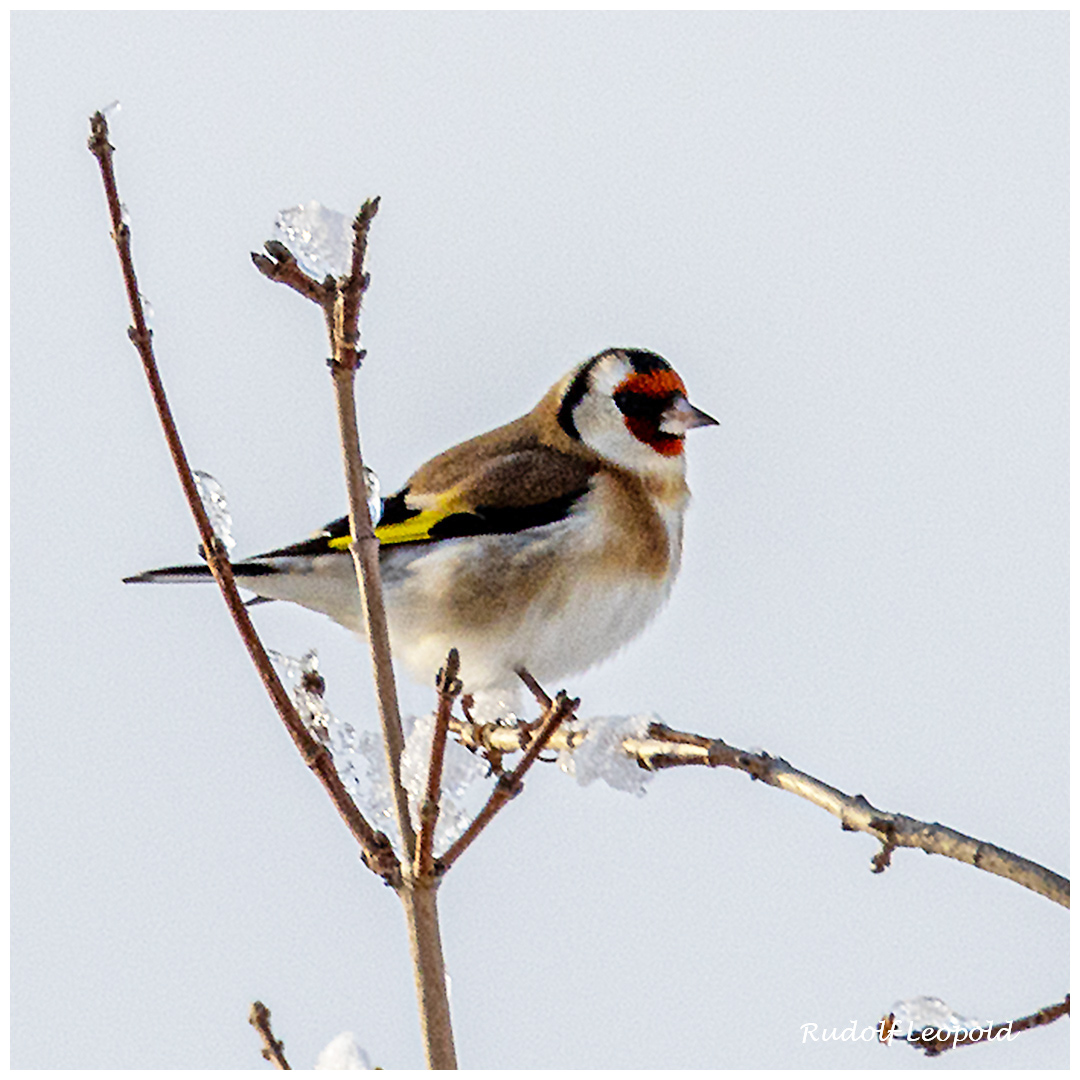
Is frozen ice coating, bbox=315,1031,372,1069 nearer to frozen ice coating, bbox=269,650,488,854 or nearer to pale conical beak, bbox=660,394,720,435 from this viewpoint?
frozen ice coating, bbox=269,650,488,854

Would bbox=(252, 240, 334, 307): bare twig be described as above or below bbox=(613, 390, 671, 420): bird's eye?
below

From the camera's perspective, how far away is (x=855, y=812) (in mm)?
1998

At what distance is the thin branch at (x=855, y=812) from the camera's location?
1820mm

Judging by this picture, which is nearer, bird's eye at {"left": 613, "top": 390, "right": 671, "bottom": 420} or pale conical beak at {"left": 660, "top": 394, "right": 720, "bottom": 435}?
pale conical beak at {"left": 660, "top": 394, "right": 720, "bottom": 435}

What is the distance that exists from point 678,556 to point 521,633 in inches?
24.9

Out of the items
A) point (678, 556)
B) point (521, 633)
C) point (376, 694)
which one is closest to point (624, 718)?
point (376, 694)

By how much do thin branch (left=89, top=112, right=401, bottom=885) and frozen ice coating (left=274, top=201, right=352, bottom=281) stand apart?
0.21 m

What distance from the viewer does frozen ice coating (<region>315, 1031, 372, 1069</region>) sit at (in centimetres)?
221

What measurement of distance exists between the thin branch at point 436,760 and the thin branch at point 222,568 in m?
0.06

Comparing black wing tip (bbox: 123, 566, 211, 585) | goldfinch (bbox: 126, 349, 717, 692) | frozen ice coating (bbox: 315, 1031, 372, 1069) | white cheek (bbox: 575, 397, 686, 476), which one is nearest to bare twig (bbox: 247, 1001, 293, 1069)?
frozen ice coating (bbox: 315, 1031, 372, 1069)

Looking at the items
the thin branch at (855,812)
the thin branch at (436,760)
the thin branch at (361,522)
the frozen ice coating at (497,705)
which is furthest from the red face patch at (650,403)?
the thin branch at (436,760)

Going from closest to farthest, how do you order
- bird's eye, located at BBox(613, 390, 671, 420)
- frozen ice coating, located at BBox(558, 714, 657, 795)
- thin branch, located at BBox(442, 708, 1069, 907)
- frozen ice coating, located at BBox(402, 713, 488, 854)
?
thin branch, located at BBox(442, 708, 1069, 907), frozen ice coating, located at BBox(402, 713, 488, 854), frozen ice coating, located at BBox(558, 714, 657, 795), bird's eye, located at BBox(613, 390, 671, 420)

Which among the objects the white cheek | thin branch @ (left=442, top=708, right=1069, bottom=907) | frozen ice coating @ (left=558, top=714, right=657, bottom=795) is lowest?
thin branch @ (left=442, top=708, right=1069, bottom=907)

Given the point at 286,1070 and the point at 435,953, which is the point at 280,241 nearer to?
the point at 435,953
